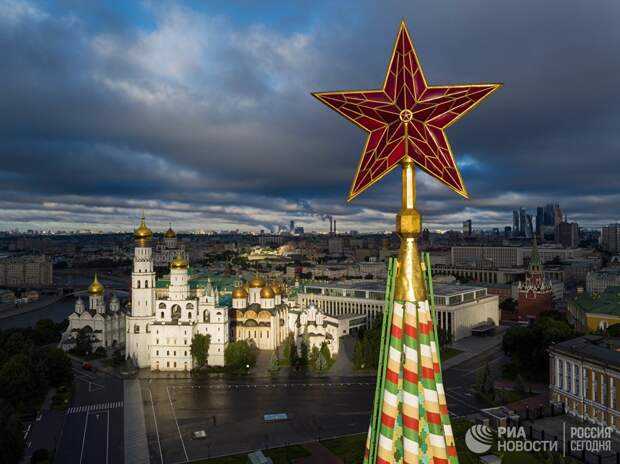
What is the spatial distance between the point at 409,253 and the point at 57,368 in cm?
3568

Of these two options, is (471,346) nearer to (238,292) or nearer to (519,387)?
(519,387)

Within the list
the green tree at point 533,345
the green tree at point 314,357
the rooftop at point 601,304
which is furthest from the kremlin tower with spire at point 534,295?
the green tree at point 314,357

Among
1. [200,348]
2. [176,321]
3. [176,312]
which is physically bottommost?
[200,348]

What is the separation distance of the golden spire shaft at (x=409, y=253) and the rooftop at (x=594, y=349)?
23.8 metres

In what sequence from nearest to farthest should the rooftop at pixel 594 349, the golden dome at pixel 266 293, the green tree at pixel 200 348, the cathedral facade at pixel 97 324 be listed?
the rooftop at pixel 594 349 < the green tree at pixel 200 348 < the cathedral facade at pixel 97 324 < the golden dome at pixel 266 293

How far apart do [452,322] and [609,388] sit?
2956cm

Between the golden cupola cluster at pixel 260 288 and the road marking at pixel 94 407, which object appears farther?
the golden cupola cluster at pixel 260 288

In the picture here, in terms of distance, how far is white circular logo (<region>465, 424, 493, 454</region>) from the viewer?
26.7 metres

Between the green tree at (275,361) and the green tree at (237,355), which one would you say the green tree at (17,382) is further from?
the green tree at (275,361)

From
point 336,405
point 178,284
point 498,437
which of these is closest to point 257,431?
point 336,405

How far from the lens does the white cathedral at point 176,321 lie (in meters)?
Answer: 45.8

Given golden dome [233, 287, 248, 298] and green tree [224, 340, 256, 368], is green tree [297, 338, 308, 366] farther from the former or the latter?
golden dome [233, 287, 248, 298]

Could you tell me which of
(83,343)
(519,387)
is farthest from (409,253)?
(83,343)

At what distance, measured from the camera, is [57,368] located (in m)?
39.1
